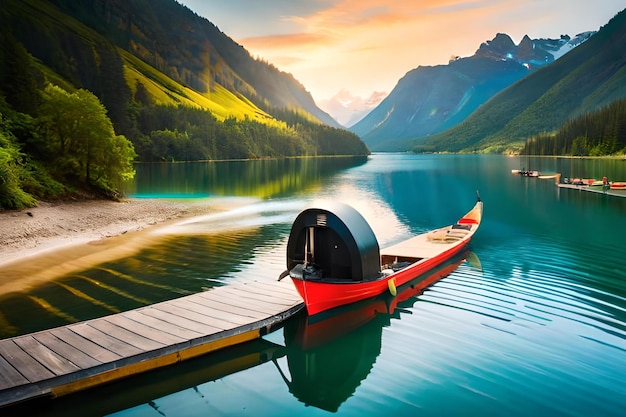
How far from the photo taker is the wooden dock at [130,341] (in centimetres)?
1155

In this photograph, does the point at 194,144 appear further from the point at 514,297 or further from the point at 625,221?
the point at 514,297

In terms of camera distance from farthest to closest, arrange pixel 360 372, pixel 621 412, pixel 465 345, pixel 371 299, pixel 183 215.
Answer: pixel 183 215 → pixel 371 299 → pixel 465 345 → pixel 360 372 → pixel 621 412

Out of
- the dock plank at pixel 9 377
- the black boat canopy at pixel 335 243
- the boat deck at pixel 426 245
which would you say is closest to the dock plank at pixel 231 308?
the black boat canopy at pixel 335 243

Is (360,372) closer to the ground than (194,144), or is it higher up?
closer to the ground

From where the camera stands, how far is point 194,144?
18712 centimetres

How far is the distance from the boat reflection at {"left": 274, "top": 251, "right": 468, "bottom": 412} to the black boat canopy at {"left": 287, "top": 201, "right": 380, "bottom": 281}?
55.2 inches

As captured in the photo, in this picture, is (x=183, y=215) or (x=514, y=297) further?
(x=183, y=215)

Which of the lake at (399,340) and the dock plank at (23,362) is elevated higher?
the dock plank at (23,362)

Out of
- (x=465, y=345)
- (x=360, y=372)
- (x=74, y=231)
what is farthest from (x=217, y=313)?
(x=74, y=231)

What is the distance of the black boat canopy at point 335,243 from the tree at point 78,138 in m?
32.7

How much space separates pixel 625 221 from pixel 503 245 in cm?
1709

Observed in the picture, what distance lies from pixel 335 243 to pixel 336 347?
410 centimetres

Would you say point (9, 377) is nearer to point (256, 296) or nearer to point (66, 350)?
point (66, 350)

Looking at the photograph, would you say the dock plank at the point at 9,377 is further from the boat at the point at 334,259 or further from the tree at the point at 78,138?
the tree at the point at 78,138
